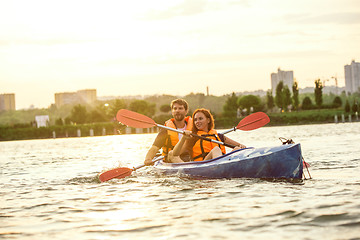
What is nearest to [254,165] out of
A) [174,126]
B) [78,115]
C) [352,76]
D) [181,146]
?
[181,146]

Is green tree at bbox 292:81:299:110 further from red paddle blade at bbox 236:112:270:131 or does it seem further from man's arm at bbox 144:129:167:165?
man's arm at bbox 144:129:167:165

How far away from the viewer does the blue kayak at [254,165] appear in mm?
8305

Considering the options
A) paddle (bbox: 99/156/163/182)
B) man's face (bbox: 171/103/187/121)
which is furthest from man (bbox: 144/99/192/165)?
paddle (bbox: 99/156/163/182)

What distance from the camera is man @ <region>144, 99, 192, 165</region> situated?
953cm

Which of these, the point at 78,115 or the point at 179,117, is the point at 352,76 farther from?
the point at 179,117

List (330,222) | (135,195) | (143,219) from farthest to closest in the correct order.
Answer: (135,195), (143,219), (330,222)

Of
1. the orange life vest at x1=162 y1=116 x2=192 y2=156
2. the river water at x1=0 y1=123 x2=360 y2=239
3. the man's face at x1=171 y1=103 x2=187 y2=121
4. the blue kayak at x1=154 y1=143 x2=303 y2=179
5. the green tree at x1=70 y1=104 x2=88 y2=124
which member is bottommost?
the river water at x1=0 y1=123 x2=360 y2=239

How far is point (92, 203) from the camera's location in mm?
7598

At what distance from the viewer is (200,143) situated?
9.47 meters

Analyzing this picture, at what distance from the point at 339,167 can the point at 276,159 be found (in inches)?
130

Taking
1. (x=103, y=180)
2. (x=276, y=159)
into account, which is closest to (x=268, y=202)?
(x=276, y=159)

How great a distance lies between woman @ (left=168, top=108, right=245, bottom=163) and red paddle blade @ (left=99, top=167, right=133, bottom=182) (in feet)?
3.93

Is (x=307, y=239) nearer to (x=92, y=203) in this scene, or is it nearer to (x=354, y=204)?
(x=354, y=204)

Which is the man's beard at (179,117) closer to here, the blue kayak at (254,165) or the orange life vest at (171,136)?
the orange life vest at (171,136)
